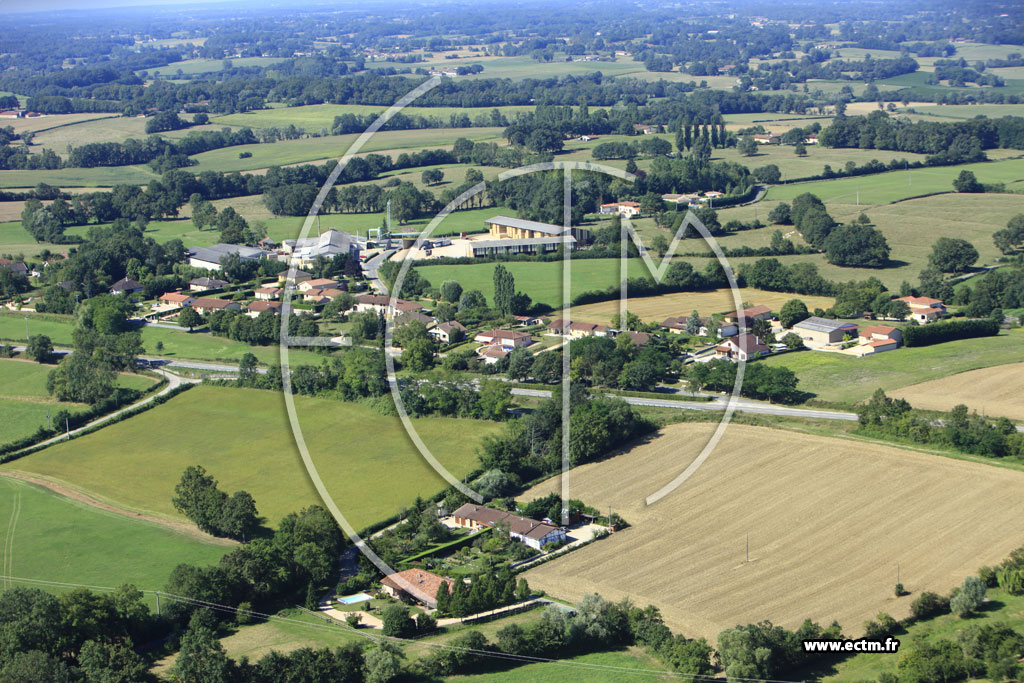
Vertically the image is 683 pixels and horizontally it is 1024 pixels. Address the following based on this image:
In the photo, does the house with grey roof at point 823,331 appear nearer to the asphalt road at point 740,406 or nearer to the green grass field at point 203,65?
the asphalt road at point 740,406

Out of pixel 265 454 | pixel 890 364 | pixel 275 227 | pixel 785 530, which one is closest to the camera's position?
pixel 785 530

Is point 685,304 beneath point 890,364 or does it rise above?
above

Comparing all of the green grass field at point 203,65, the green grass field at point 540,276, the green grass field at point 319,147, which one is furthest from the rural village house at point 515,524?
the green grass field at point 203,65

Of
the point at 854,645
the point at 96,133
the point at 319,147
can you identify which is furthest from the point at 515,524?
the point at 96,133

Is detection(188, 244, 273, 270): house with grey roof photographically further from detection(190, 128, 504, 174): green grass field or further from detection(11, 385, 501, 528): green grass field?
detection(190, 128, 504, 174): green grass field

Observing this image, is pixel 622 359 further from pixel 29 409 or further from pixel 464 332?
pixel 29 409

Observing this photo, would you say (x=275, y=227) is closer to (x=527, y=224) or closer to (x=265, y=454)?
(x=527, y=224)

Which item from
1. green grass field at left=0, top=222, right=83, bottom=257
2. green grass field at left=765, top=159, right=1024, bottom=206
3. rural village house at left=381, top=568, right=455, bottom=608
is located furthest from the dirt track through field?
green grass field at left=765, top=159, right=1024, bottom=206
